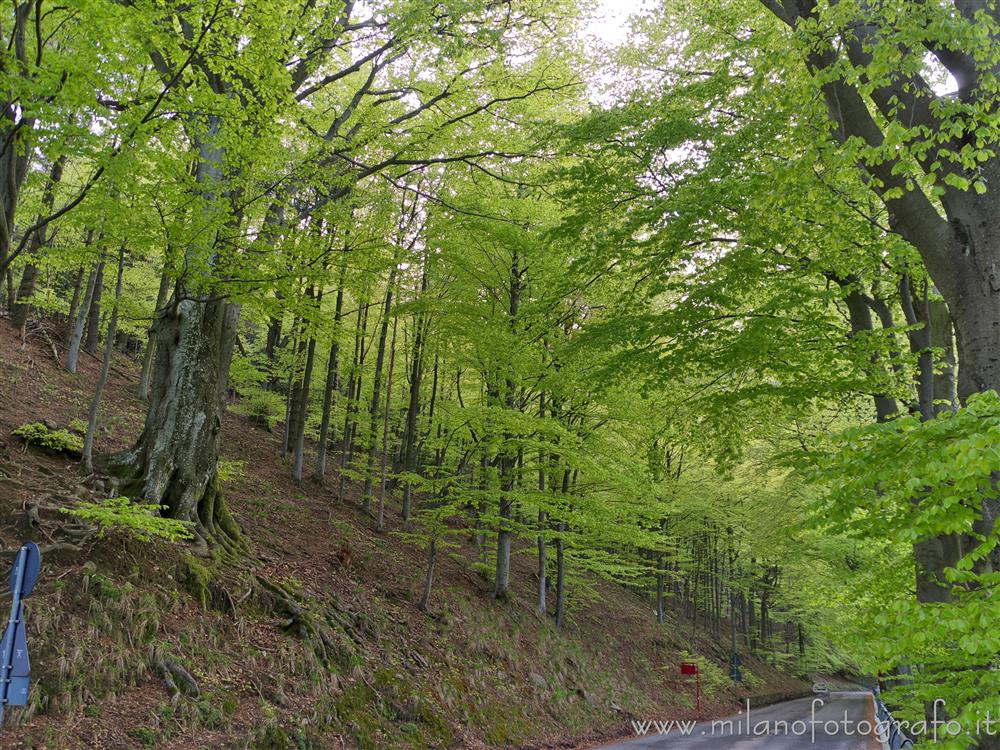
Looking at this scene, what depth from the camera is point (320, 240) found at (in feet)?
24.7

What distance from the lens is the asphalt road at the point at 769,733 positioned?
40.2ft

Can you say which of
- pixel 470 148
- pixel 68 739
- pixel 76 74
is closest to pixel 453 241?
pixel 470 148

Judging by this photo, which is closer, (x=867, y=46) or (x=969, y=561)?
(x=969, y=561)

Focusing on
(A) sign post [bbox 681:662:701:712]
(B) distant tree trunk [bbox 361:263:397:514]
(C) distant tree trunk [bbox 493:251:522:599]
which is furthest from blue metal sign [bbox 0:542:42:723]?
(A) sign post [bbox 681:662:701:712]

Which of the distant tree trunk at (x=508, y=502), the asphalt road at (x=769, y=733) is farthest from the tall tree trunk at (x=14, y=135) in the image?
the asphalt road at (x=769, y=733)

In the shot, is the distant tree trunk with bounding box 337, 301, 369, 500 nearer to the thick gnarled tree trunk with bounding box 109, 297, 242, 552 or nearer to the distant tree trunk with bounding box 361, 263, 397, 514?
the distant tree trunk with bounding box 361, 263, 397, 514

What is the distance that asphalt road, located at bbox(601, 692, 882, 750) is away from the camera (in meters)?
12.2

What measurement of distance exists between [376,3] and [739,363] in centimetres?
802

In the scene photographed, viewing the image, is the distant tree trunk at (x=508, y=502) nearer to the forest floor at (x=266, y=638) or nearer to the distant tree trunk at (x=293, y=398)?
the forest floor at (x=266, y=638)

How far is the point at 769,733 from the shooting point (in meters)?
15.4

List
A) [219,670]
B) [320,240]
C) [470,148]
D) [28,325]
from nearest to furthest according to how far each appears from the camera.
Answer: [219,670] < [320,240] < [470,148] < [28,325]

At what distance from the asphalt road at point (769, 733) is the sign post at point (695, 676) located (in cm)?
93

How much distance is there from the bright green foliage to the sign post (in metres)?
15.9

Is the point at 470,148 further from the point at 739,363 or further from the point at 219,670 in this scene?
the point at 219,670
